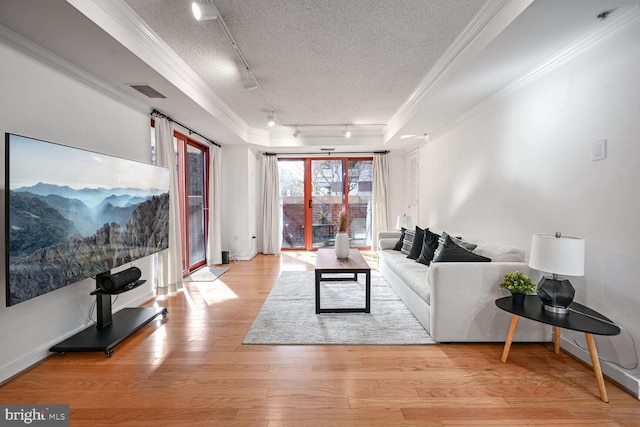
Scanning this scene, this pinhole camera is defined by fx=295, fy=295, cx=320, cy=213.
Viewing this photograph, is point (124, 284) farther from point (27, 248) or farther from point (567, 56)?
point (567, 56)

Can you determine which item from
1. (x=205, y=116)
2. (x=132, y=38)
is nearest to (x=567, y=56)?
(x=132, y=38)

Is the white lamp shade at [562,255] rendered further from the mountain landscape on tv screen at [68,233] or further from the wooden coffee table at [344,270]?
the mountain landscape on tv screen at [68,233]

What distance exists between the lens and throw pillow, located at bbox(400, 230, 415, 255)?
432 cm

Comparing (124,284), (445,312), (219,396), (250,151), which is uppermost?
(250,151)

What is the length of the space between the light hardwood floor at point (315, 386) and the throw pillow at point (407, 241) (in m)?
1.92

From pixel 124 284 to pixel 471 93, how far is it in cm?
397

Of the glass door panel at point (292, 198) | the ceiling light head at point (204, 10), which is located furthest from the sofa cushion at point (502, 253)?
the glass door panel at point (292, 198)

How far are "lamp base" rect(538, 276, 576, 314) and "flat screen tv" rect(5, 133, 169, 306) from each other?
11.1 feet

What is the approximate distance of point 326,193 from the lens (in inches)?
275

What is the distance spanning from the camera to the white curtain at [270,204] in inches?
265

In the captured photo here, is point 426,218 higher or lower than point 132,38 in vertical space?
lower

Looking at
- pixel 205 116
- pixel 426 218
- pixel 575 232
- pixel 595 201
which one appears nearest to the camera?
pixel 595 201

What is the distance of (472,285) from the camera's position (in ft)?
8.00

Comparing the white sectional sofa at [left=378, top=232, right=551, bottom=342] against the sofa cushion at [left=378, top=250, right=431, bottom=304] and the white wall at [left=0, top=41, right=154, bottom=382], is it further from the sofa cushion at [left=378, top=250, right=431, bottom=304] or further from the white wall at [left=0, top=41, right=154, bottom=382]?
the white wall at [left=0, top=41, right=154, bottom=382]
